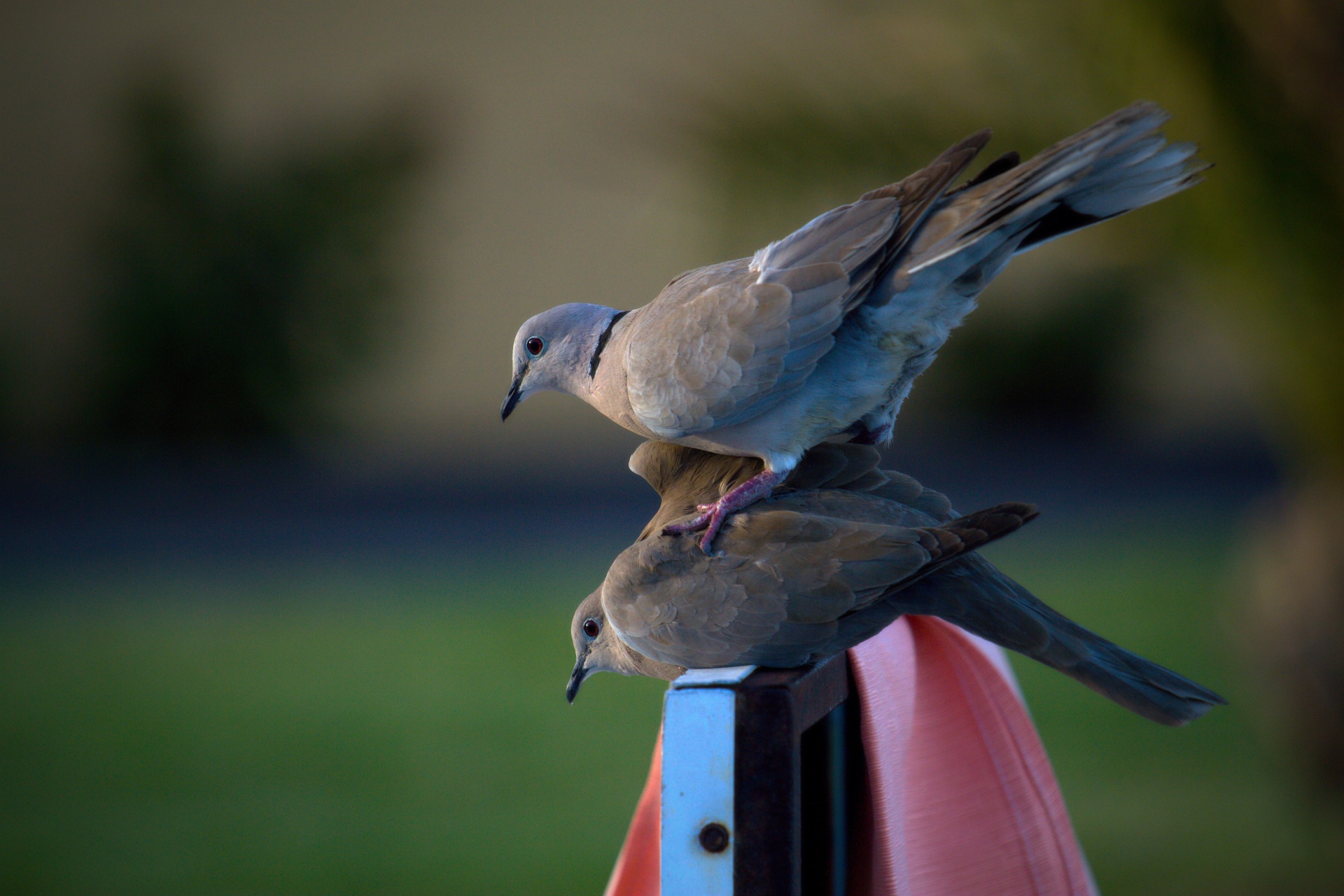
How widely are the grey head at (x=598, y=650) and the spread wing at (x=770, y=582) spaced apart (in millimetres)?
59

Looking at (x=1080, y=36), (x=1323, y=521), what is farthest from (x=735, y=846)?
(x=1323, y=521)

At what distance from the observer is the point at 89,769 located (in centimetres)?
254

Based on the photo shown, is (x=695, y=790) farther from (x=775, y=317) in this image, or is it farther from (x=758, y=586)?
(x=775, y=317)

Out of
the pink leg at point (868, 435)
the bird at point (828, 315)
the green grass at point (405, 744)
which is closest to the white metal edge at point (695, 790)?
the bird at point (828, 315)

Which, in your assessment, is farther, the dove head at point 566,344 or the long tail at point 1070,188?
the dove head at point 566,344

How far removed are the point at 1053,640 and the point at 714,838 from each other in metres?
0.25

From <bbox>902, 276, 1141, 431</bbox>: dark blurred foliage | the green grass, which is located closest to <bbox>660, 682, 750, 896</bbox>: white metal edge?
the green grass

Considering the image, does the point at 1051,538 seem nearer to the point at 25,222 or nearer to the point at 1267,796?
the point at 1267,796

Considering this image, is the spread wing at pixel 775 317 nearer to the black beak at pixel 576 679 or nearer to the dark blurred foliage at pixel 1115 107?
the black beak at pixel 576 679

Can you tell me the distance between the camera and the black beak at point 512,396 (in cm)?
88

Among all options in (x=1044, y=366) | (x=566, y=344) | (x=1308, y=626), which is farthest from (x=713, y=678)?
(x=1044, y=366)

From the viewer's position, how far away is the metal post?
577 mm

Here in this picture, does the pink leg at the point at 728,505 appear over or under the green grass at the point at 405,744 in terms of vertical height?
over

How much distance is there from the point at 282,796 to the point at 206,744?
0.35 m
